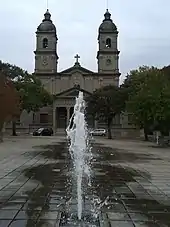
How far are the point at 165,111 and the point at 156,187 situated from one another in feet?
68.1

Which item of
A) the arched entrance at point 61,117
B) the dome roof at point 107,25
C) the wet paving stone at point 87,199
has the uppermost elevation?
the dome roof at point 107,25

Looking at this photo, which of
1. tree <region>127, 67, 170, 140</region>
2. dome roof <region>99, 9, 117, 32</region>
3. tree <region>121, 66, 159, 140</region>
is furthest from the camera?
dome roof <region>99, 9, 117, 32</region>

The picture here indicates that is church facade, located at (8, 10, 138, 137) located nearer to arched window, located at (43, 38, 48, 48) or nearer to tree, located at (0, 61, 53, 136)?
arched window, located at (43, 38, 48, 48)

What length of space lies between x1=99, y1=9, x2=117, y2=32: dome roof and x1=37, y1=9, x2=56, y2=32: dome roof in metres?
10.3

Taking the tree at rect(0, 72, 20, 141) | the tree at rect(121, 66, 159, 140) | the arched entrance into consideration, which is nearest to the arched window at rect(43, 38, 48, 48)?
the arched entrance

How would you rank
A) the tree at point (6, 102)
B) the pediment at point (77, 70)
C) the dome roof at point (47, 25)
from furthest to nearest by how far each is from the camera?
1. the dome roof at point (47, 25)
2. the pediment at point (77, 70)
3. the tree at point (6, 102)

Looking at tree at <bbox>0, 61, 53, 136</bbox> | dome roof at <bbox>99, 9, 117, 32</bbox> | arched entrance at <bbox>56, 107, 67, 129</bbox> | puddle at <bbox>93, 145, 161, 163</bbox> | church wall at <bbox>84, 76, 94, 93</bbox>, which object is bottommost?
puddle at <bbox>93, 145, 161, 163</bbox>

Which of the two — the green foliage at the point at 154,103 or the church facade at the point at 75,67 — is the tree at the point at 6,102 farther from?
the church facade at the point at 75,67

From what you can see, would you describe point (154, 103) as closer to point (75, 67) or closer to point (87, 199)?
point (87, 199)

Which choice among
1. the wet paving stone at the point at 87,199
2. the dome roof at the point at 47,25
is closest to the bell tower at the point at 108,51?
the dome roof at the point at 47,25

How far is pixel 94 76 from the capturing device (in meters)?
85.2

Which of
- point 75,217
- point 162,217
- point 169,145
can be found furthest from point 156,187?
point 169,145

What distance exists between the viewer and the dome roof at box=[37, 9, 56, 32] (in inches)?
3398

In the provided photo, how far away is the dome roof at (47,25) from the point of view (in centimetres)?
8632
